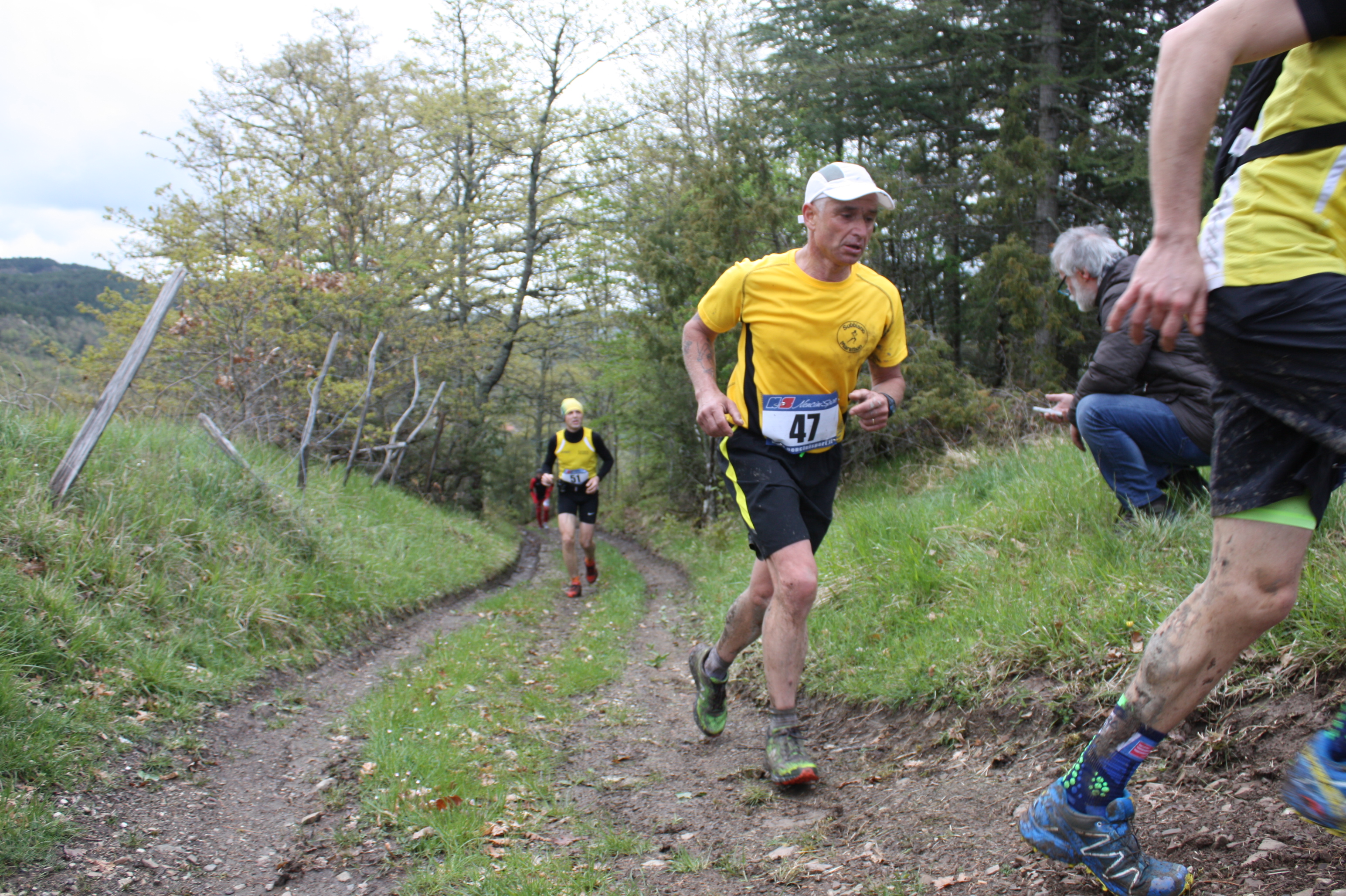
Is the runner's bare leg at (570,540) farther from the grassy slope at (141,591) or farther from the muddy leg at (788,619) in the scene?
the muddy leg at (788,619)

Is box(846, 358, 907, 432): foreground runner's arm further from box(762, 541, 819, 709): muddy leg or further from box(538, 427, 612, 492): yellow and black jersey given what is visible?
box(538, 427, 612, 492): yellow and black jersey

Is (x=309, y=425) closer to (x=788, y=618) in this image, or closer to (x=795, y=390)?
(x=795, y=390)

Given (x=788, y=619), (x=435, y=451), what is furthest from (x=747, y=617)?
(x=435, y=451)

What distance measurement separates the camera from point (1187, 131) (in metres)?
1.57

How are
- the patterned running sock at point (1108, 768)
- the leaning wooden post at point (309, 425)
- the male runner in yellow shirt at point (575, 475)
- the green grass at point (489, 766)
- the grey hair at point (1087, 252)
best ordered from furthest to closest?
the male runner in yellow shirt at point (575, 475) → the leaning wooden post at point (309, 425) → the grey hair at point (1087, 252) → the green grass at point (489, 766) → the patterned running sock at point (1108, 768)

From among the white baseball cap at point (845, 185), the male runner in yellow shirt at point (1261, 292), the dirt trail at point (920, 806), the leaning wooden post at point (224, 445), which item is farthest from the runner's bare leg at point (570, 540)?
the male runner in yellow shirt at point (1261, 292)

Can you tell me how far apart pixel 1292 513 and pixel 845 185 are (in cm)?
226

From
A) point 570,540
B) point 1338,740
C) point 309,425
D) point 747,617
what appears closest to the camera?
point 1338,740

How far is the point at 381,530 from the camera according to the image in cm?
1057

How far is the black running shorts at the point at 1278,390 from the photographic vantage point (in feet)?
5.14

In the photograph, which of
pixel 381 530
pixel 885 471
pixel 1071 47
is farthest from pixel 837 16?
pixel 381 530

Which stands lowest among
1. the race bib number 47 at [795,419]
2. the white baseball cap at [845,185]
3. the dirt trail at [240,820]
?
the dirt trail at [240,820]

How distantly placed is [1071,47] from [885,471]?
805 cm

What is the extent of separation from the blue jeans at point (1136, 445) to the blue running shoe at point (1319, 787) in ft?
9.08
